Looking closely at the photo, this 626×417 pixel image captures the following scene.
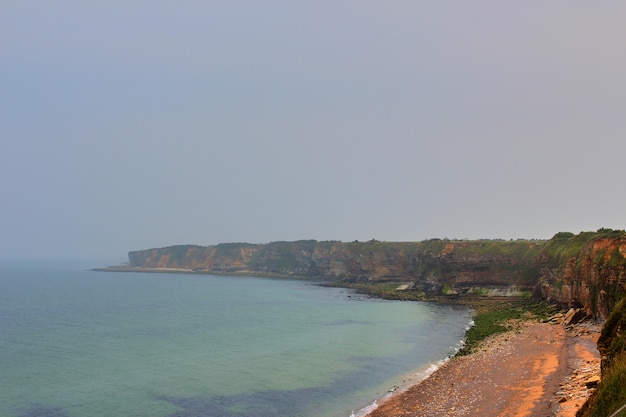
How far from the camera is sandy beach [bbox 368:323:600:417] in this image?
1093 inches

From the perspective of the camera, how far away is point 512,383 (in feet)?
111

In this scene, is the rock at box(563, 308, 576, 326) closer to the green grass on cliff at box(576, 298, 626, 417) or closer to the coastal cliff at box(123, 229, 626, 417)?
the coastal cliff at box(123, 229, 626, 417)

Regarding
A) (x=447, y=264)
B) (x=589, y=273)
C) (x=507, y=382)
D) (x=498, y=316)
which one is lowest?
(x=498, y=316)

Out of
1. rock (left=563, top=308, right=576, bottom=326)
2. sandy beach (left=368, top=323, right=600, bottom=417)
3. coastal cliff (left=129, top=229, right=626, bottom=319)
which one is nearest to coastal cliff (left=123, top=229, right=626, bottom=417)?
coastal cliff (left=129, top=229, right=626, bottom=319)

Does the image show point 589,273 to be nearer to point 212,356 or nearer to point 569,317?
point 569,317

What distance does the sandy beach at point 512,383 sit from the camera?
2775 cm

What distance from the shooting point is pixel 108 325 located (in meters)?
70.8

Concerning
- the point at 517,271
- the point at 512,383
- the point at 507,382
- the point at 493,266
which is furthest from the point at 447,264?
the point at 512,383

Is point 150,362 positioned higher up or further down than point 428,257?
further down

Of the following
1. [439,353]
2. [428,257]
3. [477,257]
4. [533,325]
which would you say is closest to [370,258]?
[428,257]

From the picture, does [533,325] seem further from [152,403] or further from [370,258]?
[370,258]

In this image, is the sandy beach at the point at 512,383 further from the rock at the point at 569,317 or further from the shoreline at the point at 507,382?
the rock at the point at 569,317

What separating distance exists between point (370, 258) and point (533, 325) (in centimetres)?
9215

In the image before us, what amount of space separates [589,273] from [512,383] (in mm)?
28133
